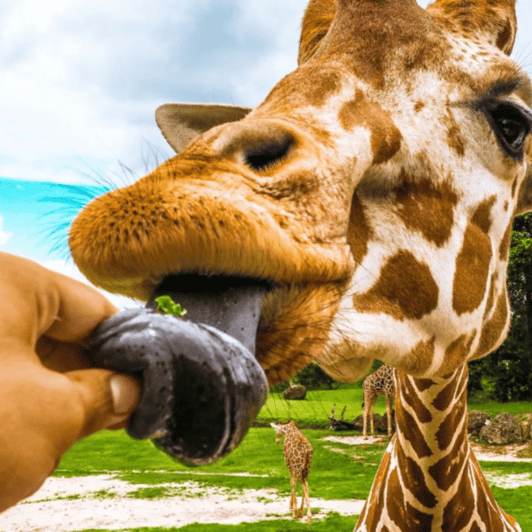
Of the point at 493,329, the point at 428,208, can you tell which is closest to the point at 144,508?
the point at 493,329

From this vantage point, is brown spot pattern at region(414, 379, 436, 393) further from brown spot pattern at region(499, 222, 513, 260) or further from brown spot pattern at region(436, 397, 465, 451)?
brown spot pattern at region(499, 222, 513, 260)

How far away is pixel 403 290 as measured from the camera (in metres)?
1.72

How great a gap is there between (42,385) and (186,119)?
2122 millimetres

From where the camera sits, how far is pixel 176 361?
0.83m

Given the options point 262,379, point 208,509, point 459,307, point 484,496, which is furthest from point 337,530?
point 262,379

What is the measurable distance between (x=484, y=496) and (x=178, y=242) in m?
2.51

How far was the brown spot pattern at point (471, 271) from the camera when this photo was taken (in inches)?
73.7

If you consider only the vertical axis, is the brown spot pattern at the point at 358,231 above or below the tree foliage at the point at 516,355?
above

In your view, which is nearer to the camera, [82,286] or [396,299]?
[82,286]

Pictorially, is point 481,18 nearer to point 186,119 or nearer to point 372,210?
point 372,210

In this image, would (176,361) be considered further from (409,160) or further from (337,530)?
(337,530)

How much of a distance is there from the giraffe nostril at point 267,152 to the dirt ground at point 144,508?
413 inches

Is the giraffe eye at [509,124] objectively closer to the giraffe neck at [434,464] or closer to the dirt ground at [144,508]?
the giraffe neck at [434,464]

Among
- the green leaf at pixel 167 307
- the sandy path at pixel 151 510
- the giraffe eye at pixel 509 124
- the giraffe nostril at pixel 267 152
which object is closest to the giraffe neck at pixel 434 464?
the giraffe eye at pixel 509 124
